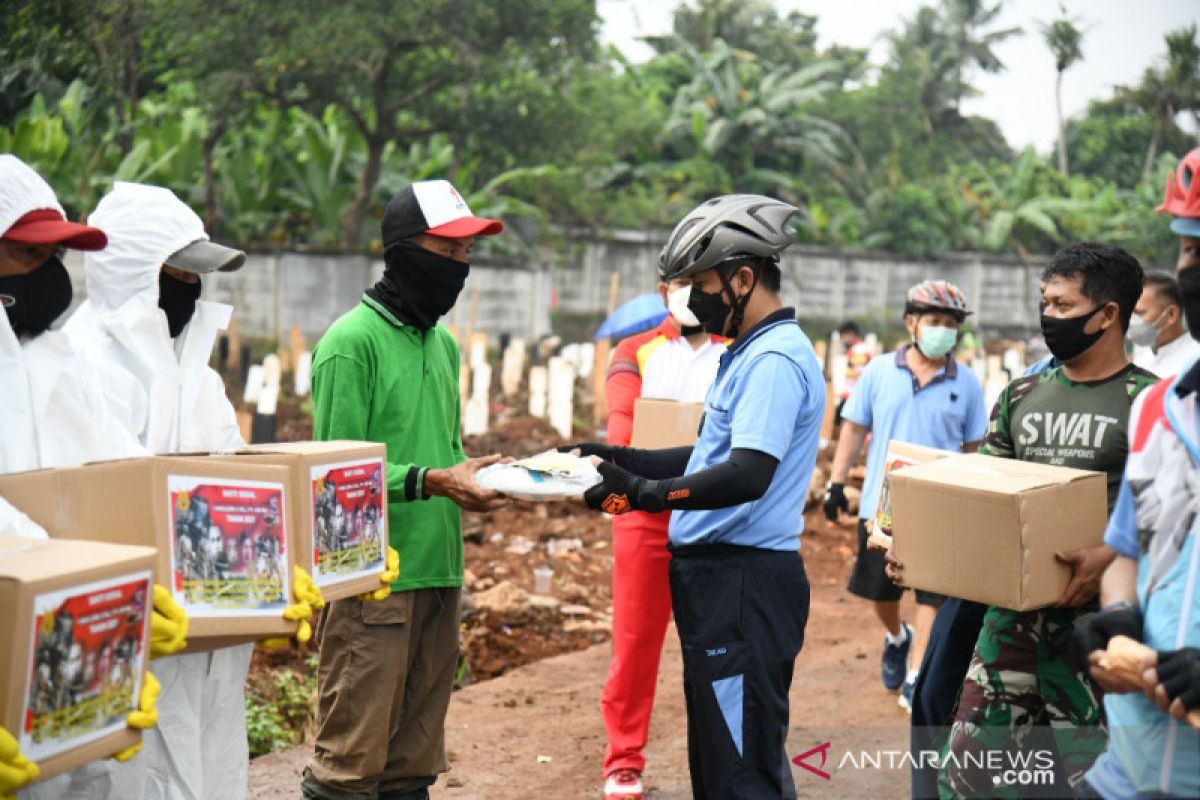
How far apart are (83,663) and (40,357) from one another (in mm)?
900

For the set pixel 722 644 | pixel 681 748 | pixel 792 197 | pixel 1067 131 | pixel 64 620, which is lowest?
pixel 681 748

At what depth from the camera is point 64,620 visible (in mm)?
2637

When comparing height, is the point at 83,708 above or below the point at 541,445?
above

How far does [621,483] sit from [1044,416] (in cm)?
125

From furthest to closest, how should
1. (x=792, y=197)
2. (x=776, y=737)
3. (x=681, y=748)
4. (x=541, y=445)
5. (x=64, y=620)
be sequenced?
(x=792, y=197) → (x=541, y=445) → (x=681, y=748) → (x=776, y=737) → (x=64, y=620)

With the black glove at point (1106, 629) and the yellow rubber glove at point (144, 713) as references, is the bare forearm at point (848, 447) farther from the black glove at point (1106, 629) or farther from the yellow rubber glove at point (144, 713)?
the yellow rubber glove at point (144, 713)

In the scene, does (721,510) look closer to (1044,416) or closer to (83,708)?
(1044,416)

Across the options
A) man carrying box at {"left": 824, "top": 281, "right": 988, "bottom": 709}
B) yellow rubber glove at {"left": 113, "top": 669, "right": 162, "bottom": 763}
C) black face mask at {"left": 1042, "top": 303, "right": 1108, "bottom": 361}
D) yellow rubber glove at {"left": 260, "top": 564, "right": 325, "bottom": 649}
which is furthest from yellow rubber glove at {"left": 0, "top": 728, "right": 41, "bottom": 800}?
man carrying box at {"left": 824, "top": 281, "right": 988, "bottom": 709}

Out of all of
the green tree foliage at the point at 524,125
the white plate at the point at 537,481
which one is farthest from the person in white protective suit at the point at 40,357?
the green tree foliage at the point at 524,125

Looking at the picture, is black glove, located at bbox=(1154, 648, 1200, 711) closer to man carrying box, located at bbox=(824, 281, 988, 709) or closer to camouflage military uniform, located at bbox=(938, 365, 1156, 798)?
camouflage military uniform, located at bbox=(938, 365, 1156, 798)

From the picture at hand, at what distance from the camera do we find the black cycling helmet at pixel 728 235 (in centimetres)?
394

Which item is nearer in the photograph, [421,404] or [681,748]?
[421,404]

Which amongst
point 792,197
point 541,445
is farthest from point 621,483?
point 792,197

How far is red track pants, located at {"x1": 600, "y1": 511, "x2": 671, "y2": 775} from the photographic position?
17.2 ft
